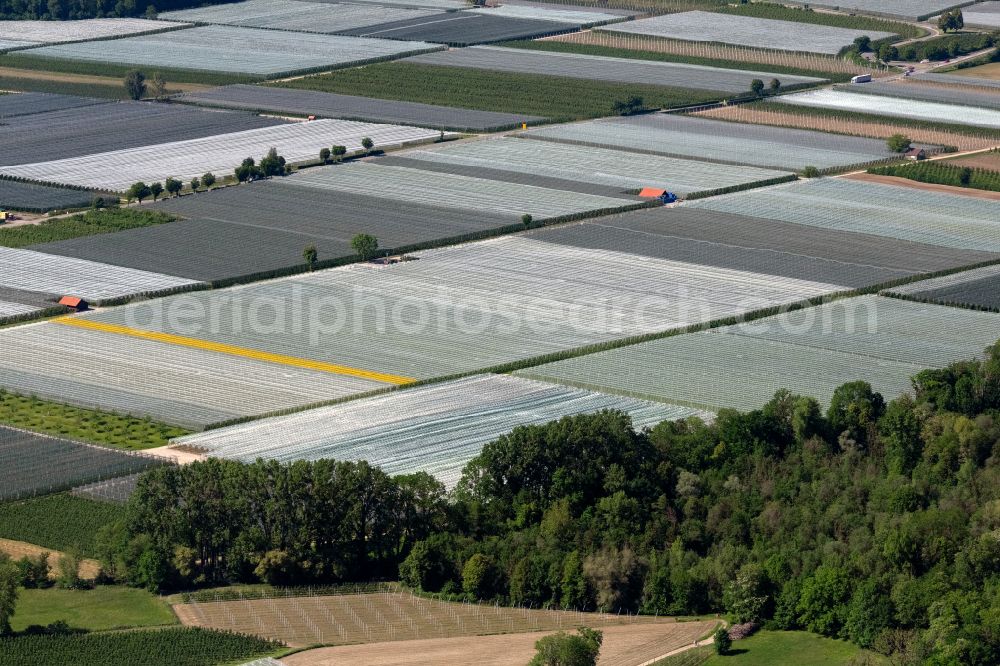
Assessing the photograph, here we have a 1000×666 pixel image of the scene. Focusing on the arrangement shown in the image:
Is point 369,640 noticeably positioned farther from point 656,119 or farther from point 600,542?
point 656,119

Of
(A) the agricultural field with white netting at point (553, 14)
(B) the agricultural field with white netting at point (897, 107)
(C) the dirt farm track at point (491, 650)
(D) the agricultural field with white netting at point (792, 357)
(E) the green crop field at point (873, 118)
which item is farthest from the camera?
(A) the agricultural field with white netting at point (553, 14)

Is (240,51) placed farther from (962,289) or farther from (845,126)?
(962,289)

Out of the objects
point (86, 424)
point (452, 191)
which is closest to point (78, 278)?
point (86, 424)

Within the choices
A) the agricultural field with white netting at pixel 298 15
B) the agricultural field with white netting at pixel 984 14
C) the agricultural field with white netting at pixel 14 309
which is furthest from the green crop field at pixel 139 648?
the agricultural field with white netting at pixel 984 14

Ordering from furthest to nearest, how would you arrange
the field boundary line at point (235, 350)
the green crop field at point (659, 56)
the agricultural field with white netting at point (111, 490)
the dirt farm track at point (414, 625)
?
the green crop field at point (659, 56) < the field boundary line at point (235, 350) < the agricultural field with white netting at point (111, 490) < the dirt farm track at point (414, 625)

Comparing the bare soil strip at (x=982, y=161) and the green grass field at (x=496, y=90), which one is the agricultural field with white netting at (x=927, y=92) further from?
the bare soil strip at (x=982, y=161)

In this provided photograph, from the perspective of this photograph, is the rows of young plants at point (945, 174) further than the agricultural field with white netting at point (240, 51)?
No

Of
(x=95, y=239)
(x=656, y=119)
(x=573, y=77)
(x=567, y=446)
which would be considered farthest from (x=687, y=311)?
(x=573, y=77)
